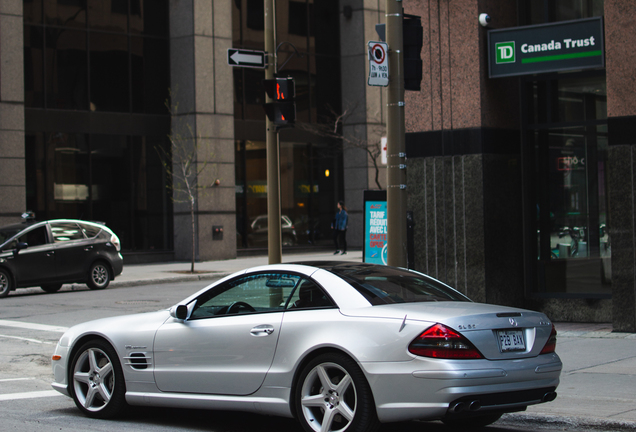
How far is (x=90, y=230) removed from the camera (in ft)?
64.9

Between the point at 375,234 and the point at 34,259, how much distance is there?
31.6ft

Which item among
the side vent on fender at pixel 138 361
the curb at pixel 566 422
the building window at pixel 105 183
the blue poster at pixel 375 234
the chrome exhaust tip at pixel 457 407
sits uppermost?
the building window at pixel 105 183

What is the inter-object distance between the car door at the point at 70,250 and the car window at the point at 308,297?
1396 centimetres

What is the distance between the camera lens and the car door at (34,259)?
1817cm

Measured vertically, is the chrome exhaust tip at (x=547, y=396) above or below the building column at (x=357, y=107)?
below

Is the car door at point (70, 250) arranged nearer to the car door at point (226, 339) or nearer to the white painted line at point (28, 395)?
the white painted line at point (28, 395)

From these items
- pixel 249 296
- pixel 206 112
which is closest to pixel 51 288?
pixel 206 112

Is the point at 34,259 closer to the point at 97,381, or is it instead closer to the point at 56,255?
the point at 56,255

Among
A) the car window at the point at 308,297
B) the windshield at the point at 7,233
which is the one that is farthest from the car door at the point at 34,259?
the car window at the point at 308,297

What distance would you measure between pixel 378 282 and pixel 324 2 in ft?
87.1

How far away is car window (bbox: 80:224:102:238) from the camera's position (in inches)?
773

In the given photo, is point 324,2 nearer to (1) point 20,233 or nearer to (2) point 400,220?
(1) point 20,233

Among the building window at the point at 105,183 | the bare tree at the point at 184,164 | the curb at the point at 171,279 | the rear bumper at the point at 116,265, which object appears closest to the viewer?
the rear bumper at the point at 116,265

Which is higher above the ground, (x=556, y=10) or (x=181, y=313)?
(x=556, y=10)
